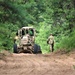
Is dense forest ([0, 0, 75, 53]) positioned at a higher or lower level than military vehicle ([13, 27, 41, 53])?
higher

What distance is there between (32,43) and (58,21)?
7.85m

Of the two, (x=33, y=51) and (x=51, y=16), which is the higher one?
(x=51, y=16)

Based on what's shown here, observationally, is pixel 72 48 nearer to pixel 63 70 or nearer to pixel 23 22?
pixel 23 22

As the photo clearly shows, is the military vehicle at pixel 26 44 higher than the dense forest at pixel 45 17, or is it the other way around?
the dense forest at pixel 45 17

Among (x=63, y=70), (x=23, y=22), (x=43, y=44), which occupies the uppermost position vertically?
(x=23, y=22)

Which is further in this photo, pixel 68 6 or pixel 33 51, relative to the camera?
pixel 68 6

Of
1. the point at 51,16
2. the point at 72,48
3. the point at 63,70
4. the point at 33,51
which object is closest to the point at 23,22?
the point at 63,70

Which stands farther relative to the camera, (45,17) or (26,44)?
(45,17)

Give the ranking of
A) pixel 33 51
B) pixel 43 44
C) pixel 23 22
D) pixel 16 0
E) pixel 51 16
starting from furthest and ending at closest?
1. pixel 43 44
2. pixel 51 16
3. pixel 33 51
4. pixel 16 0
5. pixel 23 22

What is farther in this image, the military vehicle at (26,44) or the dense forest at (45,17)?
the military vehicle at (26,44)

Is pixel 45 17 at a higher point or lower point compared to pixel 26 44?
higher

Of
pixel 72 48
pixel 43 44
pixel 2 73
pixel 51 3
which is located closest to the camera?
pixel 2 73

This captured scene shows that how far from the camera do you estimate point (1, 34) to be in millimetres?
18703

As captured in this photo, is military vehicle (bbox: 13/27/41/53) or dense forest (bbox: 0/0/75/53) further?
military vehicle (bbox: 13/27/41/53)
